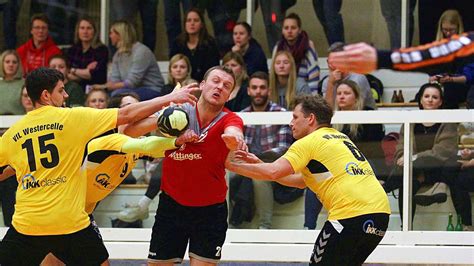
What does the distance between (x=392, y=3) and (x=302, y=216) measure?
3.75 m

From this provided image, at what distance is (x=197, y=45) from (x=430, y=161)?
3.59m

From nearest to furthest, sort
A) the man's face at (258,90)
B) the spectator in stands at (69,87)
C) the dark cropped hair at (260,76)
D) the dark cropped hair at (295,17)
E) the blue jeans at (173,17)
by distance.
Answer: the man's face at (258,90), the dark cropped hair at (260,76), the spectator in stands at (69,87), the dark cropped hair at (295,17), the blue jeans at (173,17)

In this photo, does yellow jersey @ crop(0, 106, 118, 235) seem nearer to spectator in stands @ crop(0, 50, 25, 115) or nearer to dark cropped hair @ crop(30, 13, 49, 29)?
spectator in stands @ crop(0, 50, 25, 115)

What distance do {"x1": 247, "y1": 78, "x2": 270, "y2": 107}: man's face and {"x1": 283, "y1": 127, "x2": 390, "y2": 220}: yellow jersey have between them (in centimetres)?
298

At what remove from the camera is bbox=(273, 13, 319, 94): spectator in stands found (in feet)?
39.3

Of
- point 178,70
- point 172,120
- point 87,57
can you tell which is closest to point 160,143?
point 172,120

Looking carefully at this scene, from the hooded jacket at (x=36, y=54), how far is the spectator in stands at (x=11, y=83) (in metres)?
0.46

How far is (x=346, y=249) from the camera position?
7.99m

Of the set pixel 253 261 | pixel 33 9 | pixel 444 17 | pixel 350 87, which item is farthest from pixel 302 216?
pixel 33 9

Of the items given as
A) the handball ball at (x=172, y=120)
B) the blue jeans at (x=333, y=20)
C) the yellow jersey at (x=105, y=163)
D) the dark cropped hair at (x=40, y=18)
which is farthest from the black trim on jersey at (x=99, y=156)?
the dark cropped hair at (x=40, y=18)

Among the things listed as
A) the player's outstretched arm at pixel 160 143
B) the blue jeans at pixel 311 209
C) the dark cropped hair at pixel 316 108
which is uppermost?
the dark cropped hair at pixel 316 108

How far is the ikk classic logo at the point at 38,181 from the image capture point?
7652 mm

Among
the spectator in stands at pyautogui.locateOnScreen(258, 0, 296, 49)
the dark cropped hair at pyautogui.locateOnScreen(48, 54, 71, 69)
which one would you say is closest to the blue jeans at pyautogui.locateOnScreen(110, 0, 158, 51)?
the dark cropped hair at pyautogui.locateOnScreen(48, 54, 71, 69)

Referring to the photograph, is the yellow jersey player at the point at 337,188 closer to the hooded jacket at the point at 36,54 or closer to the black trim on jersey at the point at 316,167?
the black trim on jersey at the point at 316,167
